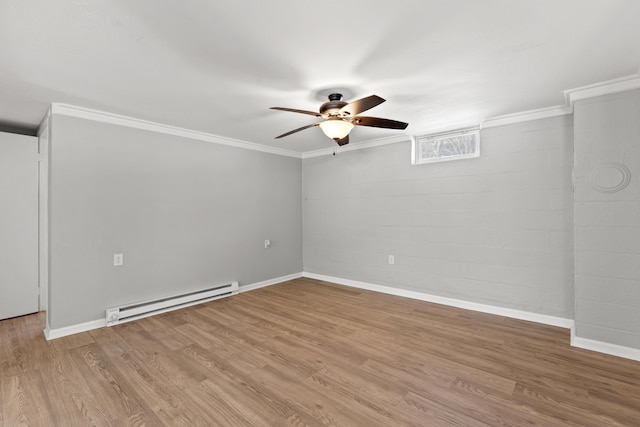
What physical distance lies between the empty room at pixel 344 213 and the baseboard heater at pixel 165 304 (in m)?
0.02

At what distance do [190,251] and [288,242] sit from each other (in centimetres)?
176

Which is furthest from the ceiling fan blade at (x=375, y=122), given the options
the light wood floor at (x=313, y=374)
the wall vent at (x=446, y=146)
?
the light wood floor at (x=313, y=374)

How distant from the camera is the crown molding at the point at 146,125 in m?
2.91

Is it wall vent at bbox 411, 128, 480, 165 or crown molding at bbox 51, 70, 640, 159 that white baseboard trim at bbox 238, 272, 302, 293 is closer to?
crown molding at bbox 51, 70, 640, 159

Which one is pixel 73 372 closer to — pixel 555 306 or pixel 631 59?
pixel 555 306

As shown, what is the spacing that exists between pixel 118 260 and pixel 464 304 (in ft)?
13.9

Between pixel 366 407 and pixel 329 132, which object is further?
Result: pixel 329 132

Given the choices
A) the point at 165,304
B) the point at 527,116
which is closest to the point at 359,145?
the point at 527,116

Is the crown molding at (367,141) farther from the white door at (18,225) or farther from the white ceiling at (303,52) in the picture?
the white door at (18,225)

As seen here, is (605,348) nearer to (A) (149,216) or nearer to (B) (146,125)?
(A) (149,216)

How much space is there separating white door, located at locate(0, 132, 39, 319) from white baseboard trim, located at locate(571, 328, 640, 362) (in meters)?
6.03

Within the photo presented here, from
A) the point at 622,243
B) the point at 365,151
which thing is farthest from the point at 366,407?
the point at 365,151

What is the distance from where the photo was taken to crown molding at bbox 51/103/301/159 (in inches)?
115

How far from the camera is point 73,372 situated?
225cm
